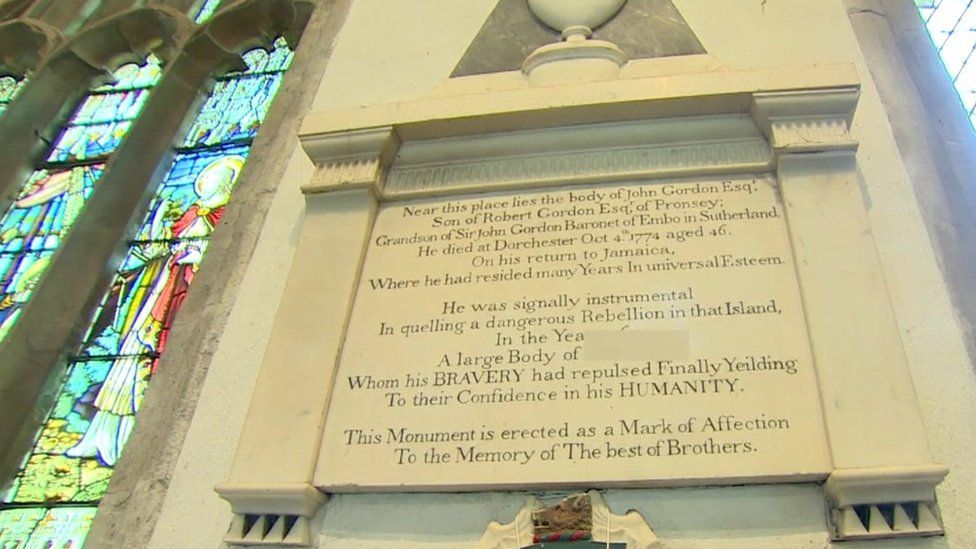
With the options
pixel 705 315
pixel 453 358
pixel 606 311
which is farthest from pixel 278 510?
pixel 705 315

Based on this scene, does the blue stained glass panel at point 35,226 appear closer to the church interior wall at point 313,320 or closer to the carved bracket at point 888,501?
the church interior wall at point 313,320

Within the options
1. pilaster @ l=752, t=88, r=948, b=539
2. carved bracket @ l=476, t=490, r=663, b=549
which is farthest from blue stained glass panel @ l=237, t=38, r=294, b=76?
carved bracket @ l=476, t=490, r=663, b=549

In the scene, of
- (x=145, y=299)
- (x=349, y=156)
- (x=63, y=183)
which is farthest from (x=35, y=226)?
(x=349, y=156)

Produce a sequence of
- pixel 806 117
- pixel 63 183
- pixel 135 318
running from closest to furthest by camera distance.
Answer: pixel 806 117 → pixel 135 318 → pixel 63 183

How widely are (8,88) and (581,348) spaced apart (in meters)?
4.43

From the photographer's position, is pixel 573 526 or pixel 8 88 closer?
pixel 573 526

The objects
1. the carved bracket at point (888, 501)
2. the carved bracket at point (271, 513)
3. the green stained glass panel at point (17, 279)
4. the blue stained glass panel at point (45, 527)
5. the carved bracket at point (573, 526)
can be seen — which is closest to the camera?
the carved bracket at point (888, 501)

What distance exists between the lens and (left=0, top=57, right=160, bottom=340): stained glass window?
413cm

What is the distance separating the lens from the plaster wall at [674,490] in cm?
225

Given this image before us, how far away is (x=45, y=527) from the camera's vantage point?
10.3ft

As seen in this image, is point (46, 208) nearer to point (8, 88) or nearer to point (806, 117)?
point (8, 88)

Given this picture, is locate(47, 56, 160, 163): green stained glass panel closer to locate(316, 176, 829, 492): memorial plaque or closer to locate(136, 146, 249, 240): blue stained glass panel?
locate(136, 146, 249, 240): blue stained glass panel

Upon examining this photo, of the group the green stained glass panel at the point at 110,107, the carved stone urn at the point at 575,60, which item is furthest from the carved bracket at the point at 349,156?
the green stained glass panel at the point at 110,107

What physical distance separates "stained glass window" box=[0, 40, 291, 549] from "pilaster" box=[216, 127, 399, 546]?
2.88 ft
